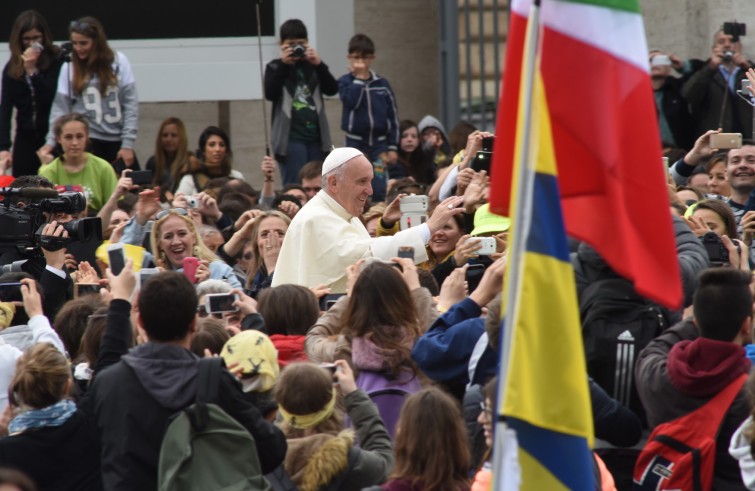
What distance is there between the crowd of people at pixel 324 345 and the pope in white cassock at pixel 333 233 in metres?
0.01

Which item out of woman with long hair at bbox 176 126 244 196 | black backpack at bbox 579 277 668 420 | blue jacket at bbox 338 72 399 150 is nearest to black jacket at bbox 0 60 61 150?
woman with long hair at bbox 176 126 244 196

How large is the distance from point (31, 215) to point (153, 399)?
312 centimetres

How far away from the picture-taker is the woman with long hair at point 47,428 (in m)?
5.61

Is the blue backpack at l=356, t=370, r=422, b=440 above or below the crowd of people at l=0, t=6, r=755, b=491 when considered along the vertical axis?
below

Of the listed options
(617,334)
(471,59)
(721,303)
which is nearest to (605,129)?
(721,303)

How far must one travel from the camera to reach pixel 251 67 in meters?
15.3

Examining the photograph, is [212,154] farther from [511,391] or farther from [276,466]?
[511,391]

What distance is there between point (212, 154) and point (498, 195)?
8.26m

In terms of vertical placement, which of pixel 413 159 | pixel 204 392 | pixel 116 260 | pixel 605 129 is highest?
pixel 605 129

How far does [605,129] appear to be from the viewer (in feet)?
13.5

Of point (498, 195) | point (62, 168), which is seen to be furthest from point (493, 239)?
point (62, 168)

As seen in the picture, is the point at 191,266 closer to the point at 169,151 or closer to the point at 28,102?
the point at 169,151

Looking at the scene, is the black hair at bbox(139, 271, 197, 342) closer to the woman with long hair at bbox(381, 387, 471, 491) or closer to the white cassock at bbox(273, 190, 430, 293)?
the woman with long hair at bbox(381, 387, 471, 491)

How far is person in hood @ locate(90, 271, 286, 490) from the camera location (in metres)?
5.05
